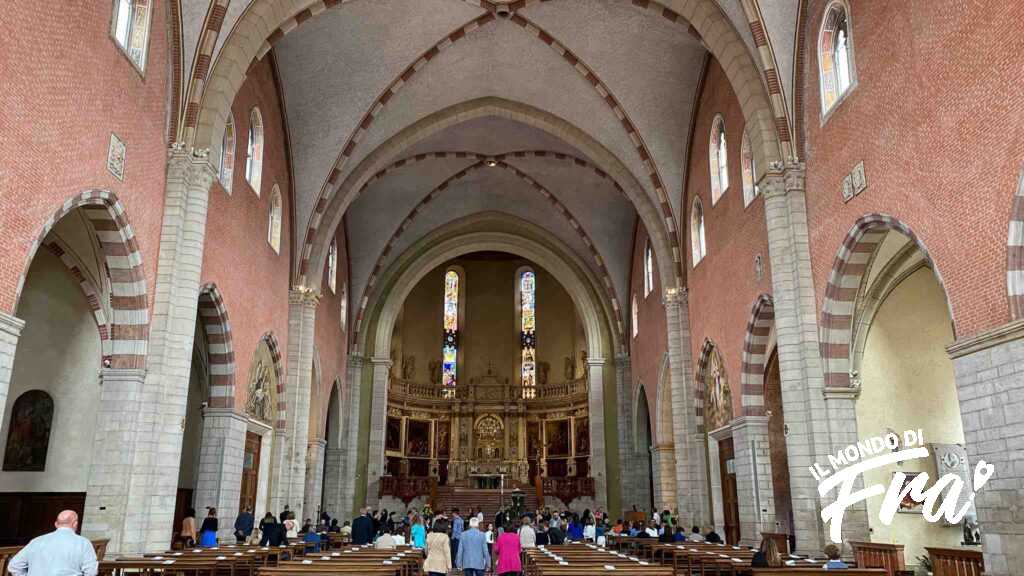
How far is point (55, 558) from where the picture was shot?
5.67 m

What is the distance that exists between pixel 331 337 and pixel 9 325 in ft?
55.3

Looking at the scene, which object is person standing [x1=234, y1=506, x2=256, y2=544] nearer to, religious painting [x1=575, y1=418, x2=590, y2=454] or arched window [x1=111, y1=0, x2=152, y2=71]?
arched window [x1=111, y1=0, x2=152, y2=71]

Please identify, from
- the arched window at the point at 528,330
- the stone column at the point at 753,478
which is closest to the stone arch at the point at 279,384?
the stone column at the point at 753,478

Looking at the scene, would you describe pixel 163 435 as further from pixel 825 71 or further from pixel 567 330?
pixel 567 330

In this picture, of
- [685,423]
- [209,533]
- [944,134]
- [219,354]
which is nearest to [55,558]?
[209,533]

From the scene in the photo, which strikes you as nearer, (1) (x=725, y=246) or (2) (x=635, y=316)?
(1) (x=725, y=246)

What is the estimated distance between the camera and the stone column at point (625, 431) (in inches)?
1145

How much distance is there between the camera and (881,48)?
37.2 ft

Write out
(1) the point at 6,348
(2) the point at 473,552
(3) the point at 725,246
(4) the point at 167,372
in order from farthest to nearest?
(3) the point at 725,246 < (4) the point at 167,372 < (2) the point at 473,552 < (1) the point at 6,348

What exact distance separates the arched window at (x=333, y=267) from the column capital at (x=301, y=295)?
14.0 feet

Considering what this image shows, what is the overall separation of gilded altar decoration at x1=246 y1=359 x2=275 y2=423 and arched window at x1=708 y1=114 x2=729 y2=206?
11.1 metres

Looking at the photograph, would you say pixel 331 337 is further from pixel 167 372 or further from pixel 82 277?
pixel 167 372

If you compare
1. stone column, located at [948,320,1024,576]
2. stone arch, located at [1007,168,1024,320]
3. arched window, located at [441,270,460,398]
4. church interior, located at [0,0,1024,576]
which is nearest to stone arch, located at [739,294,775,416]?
church interior, located at [0,0,1024,576]

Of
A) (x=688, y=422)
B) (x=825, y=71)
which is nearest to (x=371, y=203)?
(x=688, y=422)
